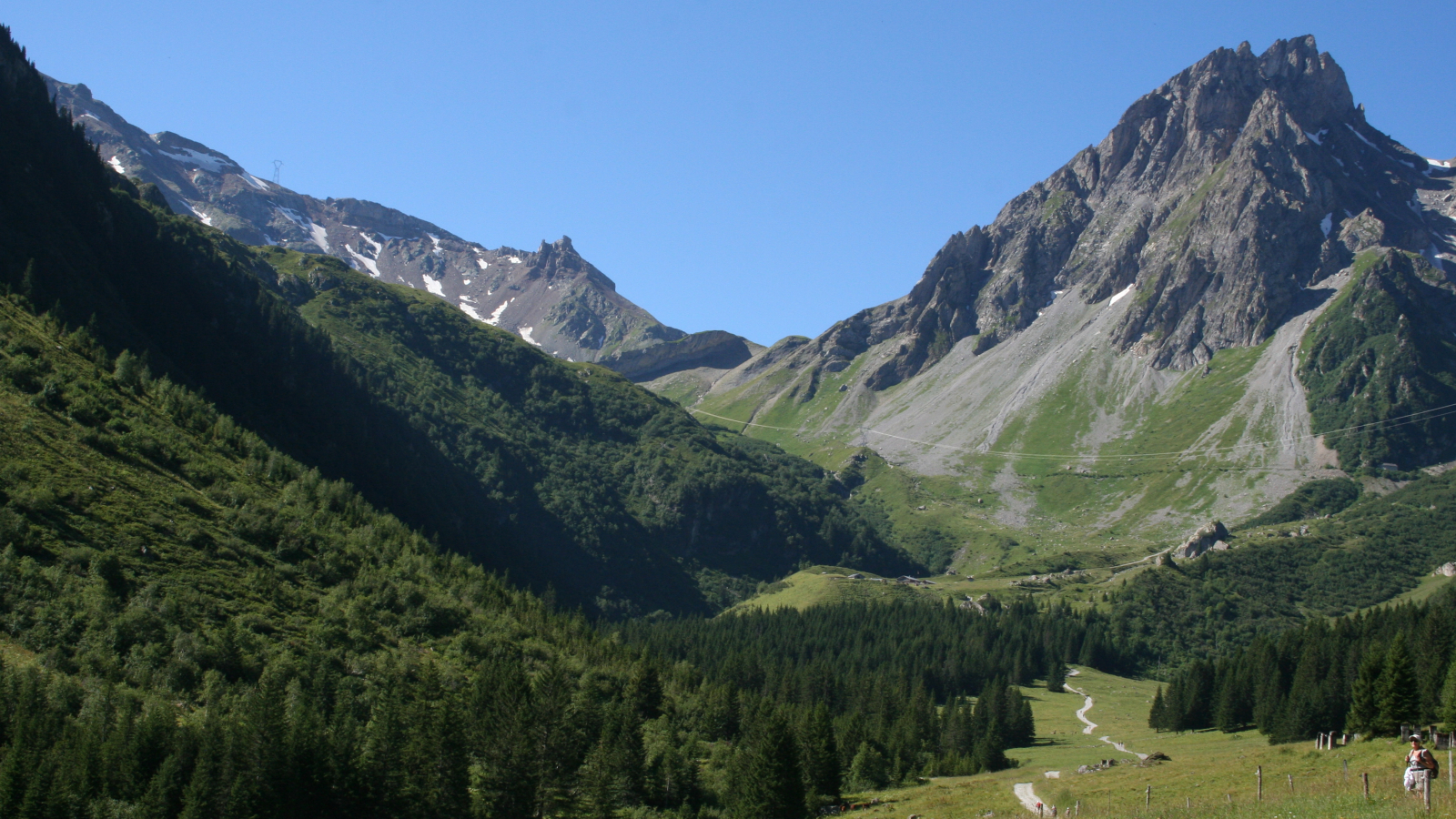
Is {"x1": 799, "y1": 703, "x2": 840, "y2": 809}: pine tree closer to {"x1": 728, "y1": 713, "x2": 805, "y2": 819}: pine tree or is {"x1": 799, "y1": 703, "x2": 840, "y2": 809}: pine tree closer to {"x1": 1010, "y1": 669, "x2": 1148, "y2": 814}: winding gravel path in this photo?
{"x1": 728, "y1": 713, "x2": 805, "y2": 819}: pine tree

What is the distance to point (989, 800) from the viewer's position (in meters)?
78.2

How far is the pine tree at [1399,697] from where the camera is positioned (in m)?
78.9

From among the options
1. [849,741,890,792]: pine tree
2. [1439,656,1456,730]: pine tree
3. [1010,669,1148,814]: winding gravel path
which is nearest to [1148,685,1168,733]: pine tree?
[1010,669,1148,814]: winding gravel path

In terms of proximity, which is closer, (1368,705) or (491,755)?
(491,755)

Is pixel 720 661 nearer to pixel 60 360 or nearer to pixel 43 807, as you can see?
pixel 60 360

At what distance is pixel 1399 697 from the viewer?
79688 mm

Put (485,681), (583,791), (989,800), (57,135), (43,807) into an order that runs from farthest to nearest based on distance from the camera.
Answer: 1. (57,135)
2. (485,681)
3. (583,791)
4. (989,800)
5. (43,807)

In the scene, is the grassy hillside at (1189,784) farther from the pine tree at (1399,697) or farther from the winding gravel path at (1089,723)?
the pine tree at (1399,697)

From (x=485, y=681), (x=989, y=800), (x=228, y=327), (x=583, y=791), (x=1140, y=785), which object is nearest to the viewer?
(x=1140, y=785)

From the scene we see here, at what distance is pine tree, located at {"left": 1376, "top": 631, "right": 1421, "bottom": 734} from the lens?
3108 inches

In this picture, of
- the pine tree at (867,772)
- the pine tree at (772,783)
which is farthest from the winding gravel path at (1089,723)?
the pine tree at (772,783)

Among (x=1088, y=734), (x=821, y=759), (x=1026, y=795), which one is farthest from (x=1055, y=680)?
(x=1026, y=795)

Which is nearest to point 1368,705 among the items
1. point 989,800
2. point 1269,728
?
point 1269,728

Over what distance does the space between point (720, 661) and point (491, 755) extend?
326 ft
